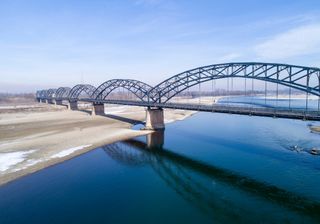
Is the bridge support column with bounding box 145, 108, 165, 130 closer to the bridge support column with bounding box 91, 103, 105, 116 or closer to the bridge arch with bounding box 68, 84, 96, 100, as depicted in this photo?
the bridge support column with bounding box 91, 103, 105, 116

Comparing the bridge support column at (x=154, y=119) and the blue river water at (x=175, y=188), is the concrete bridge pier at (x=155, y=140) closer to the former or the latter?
the bridge support column at (x=154, y=119)

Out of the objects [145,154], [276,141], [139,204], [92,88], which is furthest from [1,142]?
[92,88]

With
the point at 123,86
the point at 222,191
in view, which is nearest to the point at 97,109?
the point at 123,86

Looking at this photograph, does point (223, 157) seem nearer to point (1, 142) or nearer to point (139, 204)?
point (139, 204)

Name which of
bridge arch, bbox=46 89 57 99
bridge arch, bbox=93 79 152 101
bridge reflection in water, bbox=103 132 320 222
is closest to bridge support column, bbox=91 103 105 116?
bridge arch, bbox=93 79 152 101

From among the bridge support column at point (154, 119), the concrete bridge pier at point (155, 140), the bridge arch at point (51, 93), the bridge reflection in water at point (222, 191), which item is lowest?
the bridge reflection in water at point (222, 191)

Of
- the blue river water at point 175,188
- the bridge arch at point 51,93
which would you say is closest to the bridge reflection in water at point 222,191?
the blue river water at point 175,188

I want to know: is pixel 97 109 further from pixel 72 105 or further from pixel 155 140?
pixel 155 140
